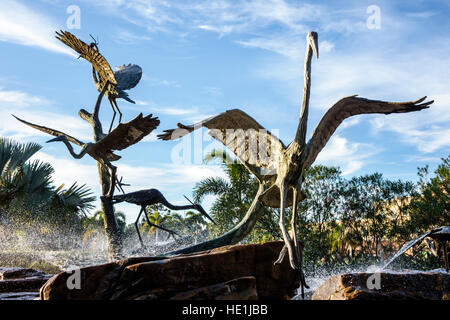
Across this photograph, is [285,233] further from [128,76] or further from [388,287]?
[128,76]

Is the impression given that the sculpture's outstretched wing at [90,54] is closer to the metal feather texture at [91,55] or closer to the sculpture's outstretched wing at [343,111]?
the metal feather texture at [91,55]

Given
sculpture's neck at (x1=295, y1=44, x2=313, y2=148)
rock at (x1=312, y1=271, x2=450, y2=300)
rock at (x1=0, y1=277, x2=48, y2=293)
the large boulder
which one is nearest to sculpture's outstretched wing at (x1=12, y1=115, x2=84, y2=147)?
rock at (x1=0, y1=277, x2=48, y2=293)

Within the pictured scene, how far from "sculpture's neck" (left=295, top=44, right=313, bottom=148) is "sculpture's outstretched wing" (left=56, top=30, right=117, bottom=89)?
4.87m

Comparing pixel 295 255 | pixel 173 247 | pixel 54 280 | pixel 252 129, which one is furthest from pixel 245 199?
pixel 54 280

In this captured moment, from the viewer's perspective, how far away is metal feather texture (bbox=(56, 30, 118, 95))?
9352 millimetres

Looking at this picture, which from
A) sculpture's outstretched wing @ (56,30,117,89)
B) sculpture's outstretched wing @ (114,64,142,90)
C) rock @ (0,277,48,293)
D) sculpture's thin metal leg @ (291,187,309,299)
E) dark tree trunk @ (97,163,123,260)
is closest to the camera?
sculpture's thin metal leg @ (291,187,309,299)

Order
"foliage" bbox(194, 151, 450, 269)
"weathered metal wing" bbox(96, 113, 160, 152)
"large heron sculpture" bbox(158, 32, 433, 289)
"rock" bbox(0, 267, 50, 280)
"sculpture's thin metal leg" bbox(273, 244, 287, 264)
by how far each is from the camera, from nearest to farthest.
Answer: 1. "sculpture's thin metal leg" bbox(273, 244, 287, 264)
2. "large heron sculpture" bbox(158, 32, 433, 289)
3. "rock" bbox(0, 267, 50, 280)
4. "weathered metal wing" bbox(96, 113, 160, 152)
5. "foliage" bbox(194, 151, 450, 269)

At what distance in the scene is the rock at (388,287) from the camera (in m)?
4.97

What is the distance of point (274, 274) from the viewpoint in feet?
17.5

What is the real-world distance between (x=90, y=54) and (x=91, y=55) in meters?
0.03

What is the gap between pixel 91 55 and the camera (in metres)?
9.53

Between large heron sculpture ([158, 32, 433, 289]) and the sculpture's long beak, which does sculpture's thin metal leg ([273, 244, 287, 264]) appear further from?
the sculpture's long beak

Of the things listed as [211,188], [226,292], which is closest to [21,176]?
[211,188]
